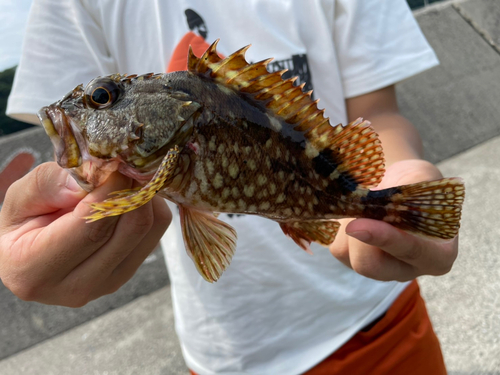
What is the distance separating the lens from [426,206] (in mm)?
1210

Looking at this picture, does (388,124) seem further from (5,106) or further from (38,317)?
(38,317)

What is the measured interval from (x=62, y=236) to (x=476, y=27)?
554 cm

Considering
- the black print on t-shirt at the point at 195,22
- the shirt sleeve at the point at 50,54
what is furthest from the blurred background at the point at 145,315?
the black print on t-shirt at the point at 195,22

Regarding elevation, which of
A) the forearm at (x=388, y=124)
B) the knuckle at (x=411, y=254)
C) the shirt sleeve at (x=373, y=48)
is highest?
the shirt sleeve at (x=373, y=48)

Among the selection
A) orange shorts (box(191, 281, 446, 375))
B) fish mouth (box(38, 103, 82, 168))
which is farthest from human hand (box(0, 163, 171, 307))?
orange shorts (box(191, 281, 446, 375))

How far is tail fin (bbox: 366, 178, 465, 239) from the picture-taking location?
1.20 meters

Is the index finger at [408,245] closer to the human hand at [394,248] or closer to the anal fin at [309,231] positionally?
the human hand at [394,248]

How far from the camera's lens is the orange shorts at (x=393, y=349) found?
1.82m

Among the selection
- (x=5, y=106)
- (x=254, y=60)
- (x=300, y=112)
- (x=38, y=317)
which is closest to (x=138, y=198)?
(x=300, y=112)

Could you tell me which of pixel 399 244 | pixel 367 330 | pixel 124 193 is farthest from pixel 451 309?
pixel 124 193

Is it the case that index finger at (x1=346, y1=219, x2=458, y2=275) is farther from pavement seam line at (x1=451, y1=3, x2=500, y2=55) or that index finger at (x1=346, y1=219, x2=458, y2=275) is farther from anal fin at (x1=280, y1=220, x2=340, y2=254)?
pavement seam line at (x1=451, y1=3, x2=500, y2=55)

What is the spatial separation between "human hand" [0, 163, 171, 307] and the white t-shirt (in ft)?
1.97

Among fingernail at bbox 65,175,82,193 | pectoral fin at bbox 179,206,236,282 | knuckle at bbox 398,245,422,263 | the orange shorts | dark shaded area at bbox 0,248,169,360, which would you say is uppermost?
fingernail at bbox 65,175,82,193

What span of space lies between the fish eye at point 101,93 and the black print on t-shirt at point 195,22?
2.77ft
